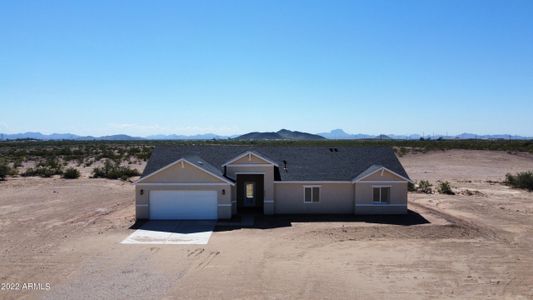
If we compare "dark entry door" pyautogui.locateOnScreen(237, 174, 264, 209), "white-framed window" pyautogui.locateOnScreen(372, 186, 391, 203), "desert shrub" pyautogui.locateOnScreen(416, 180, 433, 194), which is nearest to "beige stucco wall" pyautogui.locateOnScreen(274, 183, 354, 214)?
"white-framed window" pyautogui.locateOnScreen(372, 186, 391, 203)

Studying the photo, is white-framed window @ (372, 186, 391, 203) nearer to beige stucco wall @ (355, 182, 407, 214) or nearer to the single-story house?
the single-story house

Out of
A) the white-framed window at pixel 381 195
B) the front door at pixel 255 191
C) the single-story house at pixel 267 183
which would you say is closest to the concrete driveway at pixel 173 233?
the single-story house at pixel 267 183

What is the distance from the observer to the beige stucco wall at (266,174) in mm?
27109

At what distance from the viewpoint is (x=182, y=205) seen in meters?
25.7

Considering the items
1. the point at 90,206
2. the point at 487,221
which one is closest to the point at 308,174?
the point at 487,221

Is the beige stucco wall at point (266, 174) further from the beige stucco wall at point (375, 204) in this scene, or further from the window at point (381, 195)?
the window at point (381, 195)

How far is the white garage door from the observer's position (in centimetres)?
2570

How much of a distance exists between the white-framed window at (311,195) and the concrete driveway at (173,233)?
5935mm

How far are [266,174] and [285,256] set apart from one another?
927cm

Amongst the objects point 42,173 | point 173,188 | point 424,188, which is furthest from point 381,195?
point 42,173

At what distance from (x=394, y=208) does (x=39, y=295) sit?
20.0 metres

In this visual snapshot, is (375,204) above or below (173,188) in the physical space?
below

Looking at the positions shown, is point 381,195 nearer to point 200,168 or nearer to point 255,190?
point 255,190

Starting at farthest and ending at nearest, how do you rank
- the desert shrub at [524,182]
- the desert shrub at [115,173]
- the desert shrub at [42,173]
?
the desert shrub at [42,173] < the desert shrub at [115,173] < the desert shrub at [524,182]
